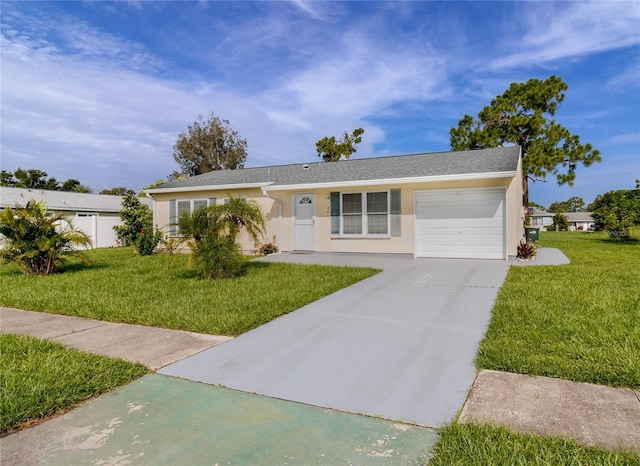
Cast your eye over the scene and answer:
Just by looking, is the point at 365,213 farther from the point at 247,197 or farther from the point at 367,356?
the point at 367,356

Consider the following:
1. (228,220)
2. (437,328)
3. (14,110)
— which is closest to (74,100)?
(14,110)

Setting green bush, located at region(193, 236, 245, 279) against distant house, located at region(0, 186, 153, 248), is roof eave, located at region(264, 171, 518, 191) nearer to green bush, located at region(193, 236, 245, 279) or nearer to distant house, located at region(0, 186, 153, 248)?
green bush, located at region(193, 236, 245, 279)

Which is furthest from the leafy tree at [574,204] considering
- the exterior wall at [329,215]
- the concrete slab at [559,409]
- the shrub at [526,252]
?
the concrete slab at [559,409]

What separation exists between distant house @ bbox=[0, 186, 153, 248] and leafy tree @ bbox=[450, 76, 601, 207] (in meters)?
23.3

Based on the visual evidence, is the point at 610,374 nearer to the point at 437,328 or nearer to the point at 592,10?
the point at 437,328

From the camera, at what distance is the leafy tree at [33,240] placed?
9.07 m

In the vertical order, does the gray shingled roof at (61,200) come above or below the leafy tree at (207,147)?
below

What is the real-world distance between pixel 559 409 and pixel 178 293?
6.04m

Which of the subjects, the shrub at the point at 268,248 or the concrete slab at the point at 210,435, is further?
the shrub at the point at 268,248

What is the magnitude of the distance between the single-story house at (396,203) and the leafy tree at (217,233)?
3038 millimetres

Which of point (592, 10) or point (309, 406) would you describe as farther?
point (592, 10)

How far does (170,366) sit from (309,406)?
158 centimetres

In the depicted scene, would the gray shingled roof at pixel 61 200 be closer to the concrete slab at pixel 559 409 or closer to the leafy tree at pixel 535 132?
the concrete slab at pixel 559 409

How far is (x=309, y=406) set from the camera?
2.79m
